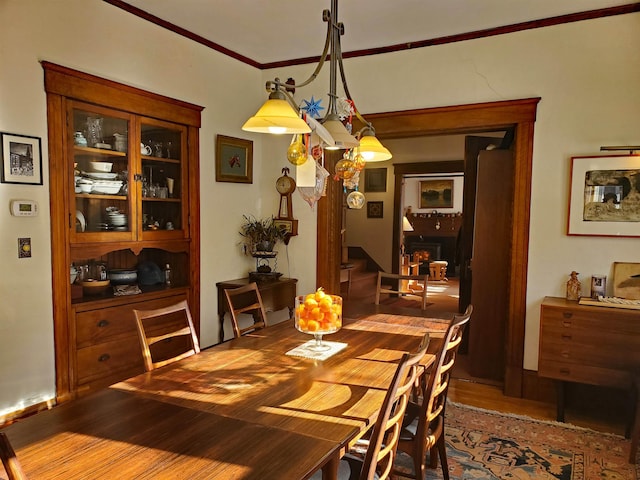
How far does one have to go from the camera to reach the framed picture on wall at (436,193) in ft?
36.6

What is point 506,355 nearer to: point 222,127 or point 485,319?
point 485,319

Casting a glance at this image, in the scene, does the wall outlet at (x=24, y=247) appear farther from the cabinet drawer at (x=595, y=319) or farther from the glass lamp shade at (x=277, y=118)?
the cabinet drawer at (x=595, y=319)

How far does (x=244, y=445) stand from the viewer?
4.34 feet

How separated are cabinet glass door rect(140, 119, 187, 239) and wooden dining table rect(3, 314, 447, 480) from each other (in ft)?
5.78

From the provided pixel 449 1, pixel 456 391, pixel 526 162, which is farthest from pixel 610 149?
pixel 456 391

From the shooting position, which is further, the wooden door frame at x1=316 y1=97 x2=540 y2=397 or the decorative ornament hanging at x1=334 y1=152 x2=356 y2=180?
the wooden door frame at x1=316 y1=97 x2=540 y2=397

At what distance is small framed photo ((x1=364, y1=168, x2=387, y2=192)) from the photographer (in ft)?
27.0

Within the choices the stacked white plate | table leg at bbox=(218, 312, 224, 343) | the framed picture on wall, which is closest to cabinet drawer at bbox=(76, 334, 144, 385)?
table leg at bbox=(218, 312, 224, 343)

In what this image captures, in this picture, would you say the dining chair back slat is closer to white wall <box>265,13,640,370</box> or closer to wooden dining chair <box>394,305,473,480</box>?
wooden dining chair <box>394,305,473,480</box>

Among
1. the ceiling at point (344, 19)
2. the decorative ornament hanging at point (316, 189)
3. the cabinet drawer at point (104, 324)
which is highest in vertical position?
the ceiling at point (344, 19)

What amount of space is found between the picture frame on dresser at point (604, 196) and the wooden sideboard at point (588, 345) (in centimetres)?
61

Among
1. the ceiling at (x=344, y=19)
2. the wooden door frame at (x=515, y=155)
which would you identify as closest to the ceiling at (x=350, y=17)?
the ceiling at (x=344, y=19)

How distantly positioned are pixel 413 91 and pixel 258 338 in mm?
2552

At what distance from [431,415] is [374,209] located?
643 cm
